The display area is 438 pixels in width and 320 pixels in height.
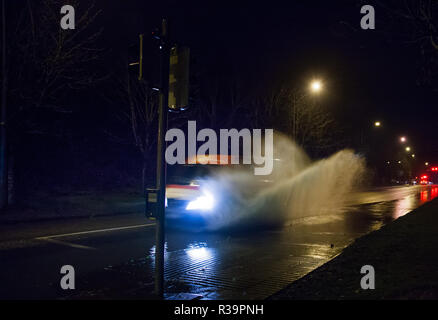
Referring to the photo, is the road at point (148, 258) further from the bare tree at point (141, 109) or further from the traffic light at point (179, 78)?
the bare tree at point (141, 109)

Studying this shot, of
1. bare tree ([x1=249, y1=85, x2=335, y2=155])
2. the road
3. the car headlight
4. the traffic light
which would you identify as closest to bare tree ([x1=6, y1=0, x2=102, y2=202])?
the road

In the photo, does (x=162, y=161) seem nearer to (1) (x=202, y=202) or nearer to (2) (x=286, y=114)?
(1) (x=202, y=202)

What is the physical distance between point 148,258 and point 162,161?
3804 millimetres

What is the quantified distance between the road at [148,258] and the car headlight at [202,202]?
0.82m

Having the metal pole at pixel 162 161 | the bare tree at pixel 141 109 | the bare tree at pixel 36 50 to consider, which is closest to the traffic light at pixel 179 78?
the metal pole at pixel 162 161

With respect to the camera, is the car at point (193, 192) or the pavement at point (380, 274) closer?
the pavement at point (380, 274)

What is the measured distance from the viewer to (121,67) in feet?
79.9

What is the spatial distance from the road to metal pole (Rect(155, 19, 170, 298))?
761 millimetres

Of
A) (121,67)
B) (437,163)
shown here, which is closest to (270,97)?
(121,67)

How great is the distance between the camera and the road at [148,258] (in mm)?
6141

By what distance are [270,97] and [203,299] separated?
23161 mm

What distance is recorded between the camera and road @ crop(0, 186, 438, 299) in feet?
20.1

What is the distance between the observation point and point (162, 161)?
5.11m
